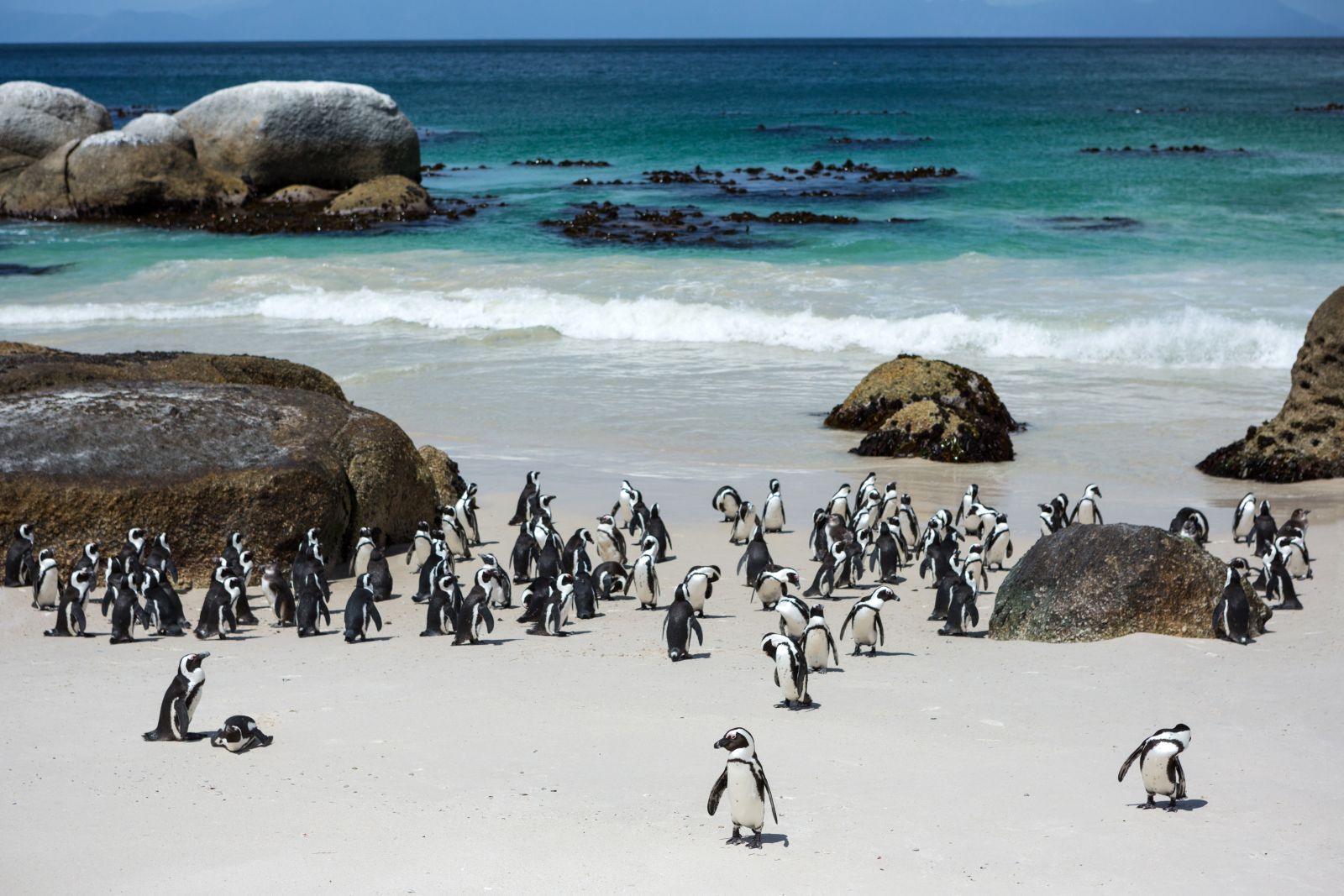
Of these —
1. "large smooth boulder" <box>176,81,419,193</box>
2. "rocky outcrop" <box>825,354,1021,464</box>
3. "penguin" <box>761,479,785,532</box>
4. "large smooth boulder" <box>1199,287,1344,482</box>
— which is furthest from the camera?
"large smooth boulder" <box>176,81,419,193</box>

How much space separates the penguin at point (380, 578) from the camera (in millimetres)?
9578

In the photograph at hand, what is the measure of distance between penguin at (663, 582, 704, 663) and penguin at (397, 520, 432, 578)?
8.04ft

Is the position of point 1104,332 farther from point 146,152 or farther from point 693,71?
point 693,71

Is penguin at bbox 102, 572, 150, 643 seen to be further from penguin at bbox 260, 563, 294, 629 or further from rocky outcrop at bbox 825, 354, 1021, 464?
rocky outcrop at bbox 825, 354, 1021, 464

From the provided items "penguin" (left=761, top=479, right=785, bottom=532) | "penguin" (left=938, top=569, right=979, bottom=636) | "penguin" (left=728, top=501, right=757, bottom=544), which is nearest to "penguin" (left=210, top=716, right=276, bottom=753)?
"penguin" (left=938, top=569, right=979, bottom=636)

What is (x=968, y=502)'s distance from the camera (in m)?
11.7

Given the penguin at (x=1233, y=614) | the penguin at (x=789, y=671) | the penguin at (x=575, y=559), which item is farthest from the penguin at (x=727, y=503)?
the penguin at (x=789, y=671)

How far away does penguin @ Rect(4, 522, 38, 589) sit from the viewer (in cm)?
928

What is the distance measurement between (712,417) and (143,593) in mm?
8155

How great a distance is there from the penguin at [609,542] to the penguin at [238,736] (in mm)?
4104

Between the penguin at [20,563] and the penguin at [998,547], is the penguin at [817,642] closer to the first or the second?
the penguin at [998,547]

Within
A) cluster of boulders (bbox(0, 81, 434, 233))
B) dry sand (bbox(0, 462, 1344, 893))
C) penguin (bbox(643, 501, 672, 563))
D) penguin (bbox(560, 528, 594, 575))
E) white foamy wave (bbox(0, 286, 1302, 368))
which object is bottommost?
dry sand (bbox(0, 462, 1344, 893))

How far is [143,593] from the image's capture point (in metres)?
8.55

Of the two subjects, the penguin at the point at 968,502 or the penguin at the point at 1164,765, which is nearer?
the penguin at the point at 1164,765
